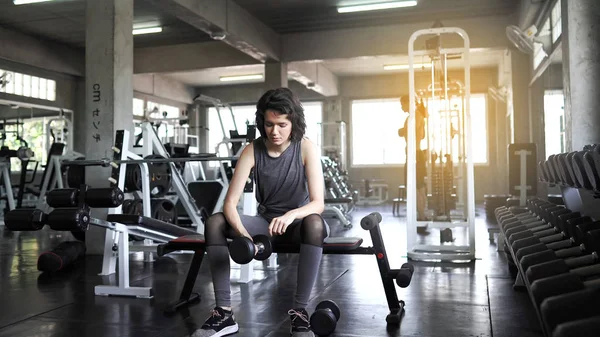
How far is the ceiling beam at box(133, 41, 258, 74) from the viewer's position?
27.3 feet

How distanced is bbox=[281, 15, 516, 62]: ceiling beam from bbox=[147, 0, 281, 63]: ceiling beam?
34cm

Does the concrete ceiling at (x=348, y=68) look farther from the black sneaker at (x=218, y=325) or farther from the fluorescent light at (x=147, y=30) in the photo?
the black sneaker at (x=218, y=325)

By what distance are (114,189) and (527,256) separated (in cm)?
184

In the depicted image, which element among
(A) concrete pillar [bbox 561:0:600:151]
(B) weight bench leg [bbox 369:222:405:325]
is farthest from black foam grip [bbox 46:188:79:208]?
(A) concrete pillar [bbox 561:0:600:151]

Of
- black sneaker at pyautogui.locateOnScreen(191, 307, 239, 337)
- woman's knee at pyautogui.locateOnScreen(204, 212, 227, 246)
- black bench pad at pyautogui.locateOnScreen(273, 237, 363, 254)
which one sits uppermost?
woman's knee at pyautogui.locateOnScreen(204, 212, 227, 246)

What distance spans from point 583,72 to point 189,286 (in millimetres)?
2967

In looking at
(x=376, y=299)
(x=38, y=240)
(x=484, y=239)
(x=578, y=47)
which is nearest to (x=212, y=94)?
(x=38, y=240)

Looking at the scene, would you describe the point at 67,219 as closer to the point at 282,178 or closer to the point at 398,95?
the point at 282,178

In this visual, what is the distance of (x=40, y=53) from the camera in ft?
27.2

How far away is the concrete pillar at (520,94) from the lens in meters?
7.24

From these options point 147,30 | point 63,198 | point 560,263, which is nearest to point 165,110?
point 147,30

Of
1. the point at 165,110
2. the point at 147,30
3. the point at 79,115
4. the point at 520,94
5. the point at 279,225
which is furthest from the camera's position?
the point at 165,110

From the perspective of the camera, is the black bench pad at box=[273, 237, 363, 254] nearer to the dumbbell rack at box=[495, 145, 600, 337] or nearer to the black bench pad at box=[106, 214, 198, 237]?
the dumbbell rack at box=[495, 145, 600, 337]

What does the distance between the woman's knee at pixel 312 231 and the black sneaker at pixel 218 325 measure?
387mm
